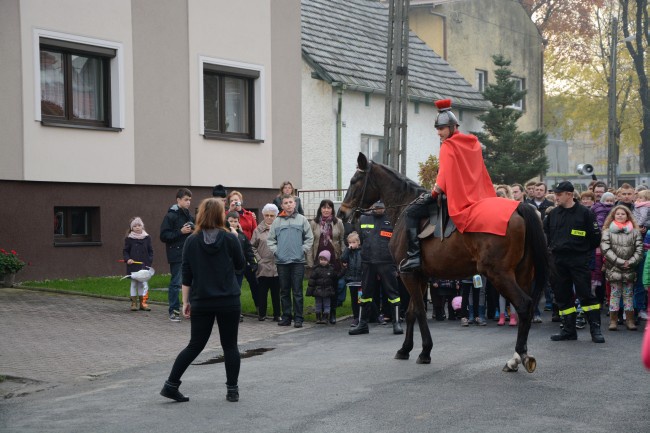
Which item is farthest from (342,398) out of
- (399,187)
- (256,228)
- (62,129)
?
(62,129)

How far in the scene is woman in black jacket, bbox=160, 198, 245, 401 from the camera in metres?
8.98

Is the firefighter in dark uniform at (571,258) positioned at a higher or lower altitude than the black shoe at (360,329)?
higher

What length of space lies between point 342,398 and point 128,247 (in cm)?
818

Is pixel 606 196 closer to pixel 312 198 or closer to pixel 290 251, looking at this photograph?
pixel 290 251

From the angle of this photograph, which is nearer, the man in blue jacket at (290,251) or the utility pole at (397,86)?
the man in blue jacket at (290,251)

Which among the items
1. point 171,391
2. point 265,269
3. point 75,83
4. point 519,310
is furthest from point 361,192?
point 75,83

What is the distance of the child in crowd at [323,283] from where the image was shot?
15305 mm

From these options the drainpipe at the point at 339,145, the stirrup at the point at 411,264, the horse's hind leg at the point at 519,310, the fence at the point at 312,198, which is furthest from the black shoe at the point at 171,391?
the drainpipe at the point at 339,145

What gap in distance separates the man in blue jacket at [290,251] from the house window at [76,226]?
6.17 metres

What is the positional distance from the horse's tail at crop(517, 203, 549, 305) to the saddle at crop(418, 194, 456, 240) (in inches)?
31.8

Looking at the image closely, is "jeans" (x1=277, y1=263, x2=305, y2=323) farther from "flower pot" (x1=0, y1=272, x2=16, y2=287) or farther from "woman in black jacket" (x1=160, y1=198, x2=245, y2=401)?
"woman in black jacket" (x1=160, y1=198, x2=245, y2=401)

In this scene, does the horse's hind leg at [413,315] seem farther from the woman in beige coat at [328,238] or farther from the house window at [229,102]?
the house window at [229,102]

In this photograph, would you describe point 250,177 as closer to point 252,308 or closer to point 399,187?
point 252,308

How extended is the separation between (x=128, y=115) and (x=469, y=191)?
1161cm
